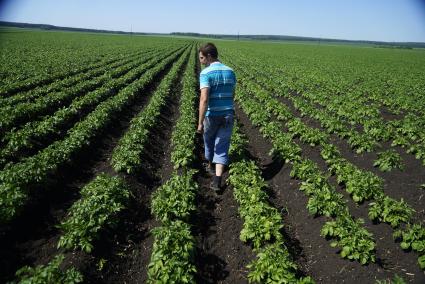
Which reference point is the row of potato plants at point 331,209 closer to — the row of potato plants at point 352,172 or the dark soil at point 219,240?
the row of potato plants at point 352,172

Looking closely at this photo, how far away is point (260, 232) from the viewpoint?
5254mm

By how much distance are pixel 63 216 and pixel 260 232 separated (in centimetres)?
360

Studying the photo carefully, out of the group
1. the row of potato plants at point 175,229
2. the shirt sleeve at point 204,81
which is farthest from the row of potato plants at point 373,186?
the shirt sleeve at point 204,81

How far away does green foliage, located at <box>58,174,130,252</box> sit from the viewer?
484 centimetres

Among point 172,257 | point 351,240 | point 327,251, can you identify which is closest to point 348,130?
point 327,251

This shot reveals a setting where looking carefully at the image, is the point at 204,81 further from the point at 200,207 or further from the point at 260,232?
the point at 260,232

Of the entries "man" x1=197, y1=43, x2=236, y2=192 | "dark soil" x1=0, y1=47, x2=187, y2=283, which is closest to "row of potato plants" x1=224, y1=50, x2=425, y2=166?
"man" x1=197, y1=43, x2=236, y2=192

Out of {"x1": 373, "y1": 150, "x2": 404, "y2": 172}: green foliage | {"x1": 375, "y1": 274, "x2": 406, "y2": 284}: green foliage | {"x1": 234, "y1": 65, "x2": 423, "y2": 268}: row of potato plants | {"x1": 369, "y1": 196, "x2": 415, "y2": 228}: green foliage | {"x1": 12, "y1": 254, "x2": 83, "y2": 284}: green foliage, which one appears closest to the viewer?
{"x1": 12, "y1": 254, "x2": 83, "y2": 284}: green foliage

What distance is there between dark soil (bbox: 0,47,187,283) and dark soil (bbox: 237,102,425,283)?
2.61 m

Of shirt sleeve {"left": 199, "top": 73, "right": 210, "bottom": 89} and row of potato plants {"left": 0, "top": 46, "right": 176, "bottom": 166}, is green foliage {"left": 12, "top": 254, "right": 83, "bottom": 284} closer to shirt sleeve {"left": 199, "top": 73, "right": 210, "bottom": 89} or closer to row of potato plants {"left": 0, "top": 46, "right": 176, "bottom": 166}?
shirt sleeve {"left": 199, "top": 73, "right": 210, "bottom": 89}

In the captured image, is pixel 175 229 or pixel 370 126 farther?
pixel 370 126

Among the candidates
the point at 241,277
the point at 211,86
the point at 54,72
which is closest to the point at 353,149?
the point at 211,86

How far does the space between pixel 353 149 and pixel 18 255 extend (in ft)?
28.0

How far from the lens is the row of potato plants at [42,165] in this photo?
5.35 metres
